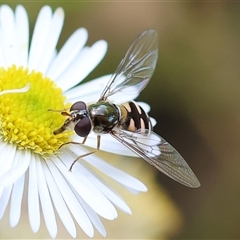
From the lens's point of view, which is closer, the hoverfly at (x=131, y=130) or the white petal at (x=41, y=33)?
the hoverfly at (x=131, y=130)

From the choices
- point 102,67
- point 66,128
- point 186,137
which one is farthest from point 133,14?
point 66,128

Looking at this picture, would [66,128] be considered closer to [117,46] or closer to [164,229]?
[164,229]

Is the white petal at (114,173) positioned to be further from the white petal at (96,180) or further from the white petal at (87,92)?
the white petal at (87,92)

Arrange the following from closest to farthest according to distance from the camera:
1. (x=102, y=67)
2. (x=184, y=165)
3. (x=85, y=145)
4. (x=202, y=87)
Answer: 1. (x=184, y=165)
2. (x=85, y=145)
3. (x=102, y=67)
4. (x=202, y=87)

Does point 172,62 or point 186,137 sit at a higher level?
point 172,62

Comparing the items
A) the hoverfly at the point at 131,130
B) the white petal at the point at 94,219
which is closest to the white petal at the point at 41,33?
the hoverfly at the point at 131,130
